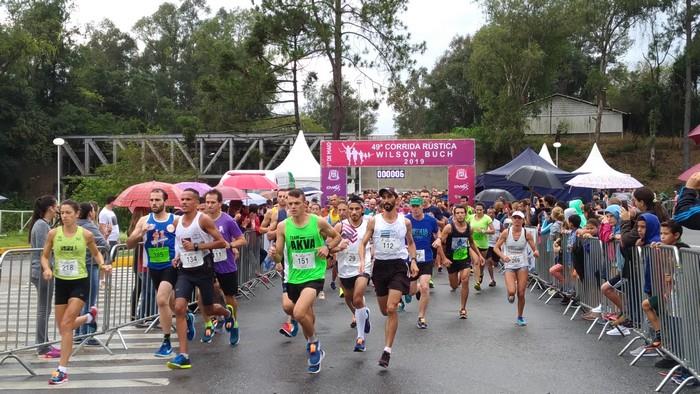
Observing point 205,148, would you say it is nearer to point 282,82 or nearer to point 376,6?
point 282,82

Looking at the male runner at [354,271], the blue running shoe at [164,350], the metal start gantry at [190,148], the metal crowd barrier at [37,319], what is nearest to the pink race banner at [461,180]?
the metal start gantry at [190,148]

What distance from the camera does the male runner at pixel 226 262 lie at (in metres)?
9.38

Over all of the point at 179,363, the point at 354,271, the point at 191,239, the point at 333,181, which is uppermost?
the point at 333,181

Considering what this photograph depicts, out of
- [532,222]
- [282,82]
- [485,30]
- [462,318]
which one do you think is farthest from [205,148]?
[462,318]

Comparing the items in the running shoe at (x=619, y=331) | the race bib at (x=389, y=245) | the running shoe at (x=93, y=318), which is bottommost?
the running shoe at (x=619, y=331)

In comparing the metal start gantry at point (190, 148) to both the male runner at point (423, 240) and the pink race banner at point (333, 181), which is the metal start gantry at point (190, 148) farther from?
the male runner at point (423, 240)

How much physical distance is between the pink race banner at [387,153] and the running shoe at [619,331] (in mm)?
18866

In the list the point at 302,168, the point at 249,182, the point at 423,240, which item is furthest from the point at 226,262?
the point at 302,168

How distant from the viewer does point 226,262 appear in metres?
9.84

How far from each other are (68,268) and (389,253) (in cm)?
353

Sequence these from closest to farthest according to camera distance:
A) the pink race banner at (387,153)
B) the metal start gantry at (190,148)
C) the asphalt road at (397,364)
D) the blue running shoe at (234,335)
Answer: the asphalt road at (397,364), the blue running shoe at (234,335), the pink race banner at (387,153), the metal start gantry at (190,148)

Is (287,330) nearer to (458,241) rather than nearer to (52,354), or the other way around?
(52,354)

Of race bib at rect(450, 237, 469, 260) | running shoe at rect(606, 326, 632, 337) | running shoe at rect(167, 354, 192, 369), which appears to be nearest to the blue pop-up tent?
race bib at rect(450, 237, 469, 260)

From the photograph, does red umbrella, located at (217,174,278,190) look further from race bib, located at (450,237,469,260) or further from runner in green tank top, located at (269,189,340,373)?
runner in green tank top, located at (269,189,340,373)
